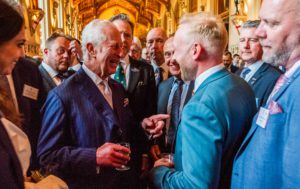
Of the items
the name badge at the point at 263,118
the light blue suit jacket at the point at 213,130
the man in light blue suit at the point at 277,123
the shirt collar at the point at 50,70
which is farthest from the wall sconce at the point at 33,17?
the name badge at the point at 263,118

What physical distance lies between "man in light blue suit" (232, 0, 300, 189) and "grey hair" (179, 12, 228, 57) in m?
0.22

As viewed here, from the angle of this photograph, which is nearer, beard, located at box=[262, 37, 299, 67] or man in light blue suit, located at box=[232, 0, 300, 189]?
man in light blue suit, located at box=[232, 0, 300, 189]

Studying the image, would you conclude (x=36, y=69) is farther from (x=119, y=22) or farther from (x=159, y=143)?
(x=159, y=143)

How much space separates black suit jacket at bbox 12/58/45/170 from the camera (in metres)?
2.33

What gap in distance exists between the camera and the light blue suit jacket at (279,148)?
1.16 metres

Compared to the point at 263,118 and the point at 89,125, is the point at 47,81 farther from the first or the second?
the point at 263,118

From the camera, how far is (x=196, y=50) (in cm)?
160

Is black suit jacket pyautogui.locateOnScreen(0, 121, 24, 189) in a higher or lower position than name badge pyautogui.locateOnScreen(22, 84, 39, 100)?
lower

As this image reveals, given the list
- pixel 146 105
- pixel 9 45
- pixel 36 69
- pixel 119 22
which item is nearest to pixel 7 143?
pixel 9 45

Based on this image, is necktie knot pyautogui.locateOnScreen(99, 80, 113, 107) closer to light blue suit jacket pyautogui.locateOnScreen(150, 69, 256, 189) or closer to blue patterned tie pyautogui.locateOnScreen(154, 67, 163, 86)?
light blue suit jacket pyautogui.locateOnScreen(150, 69, 256, 189)

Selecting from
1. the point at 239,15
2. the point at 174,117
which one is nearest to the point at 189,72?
the point at 174,117

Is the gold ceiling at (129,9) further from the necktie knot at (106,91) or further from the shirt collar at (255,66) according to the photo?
the necktie knot at (106,91)

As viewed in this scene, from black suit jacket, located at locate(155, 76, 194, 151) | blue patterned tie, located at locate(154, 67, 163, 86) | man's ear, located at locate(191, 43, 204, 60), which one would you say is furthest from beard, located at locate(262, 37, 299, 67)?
blue patterned tie, located at locate(154, 67, 163, 86)

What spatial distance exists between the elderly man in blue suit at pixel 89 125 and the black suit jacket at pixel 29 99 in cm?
58
